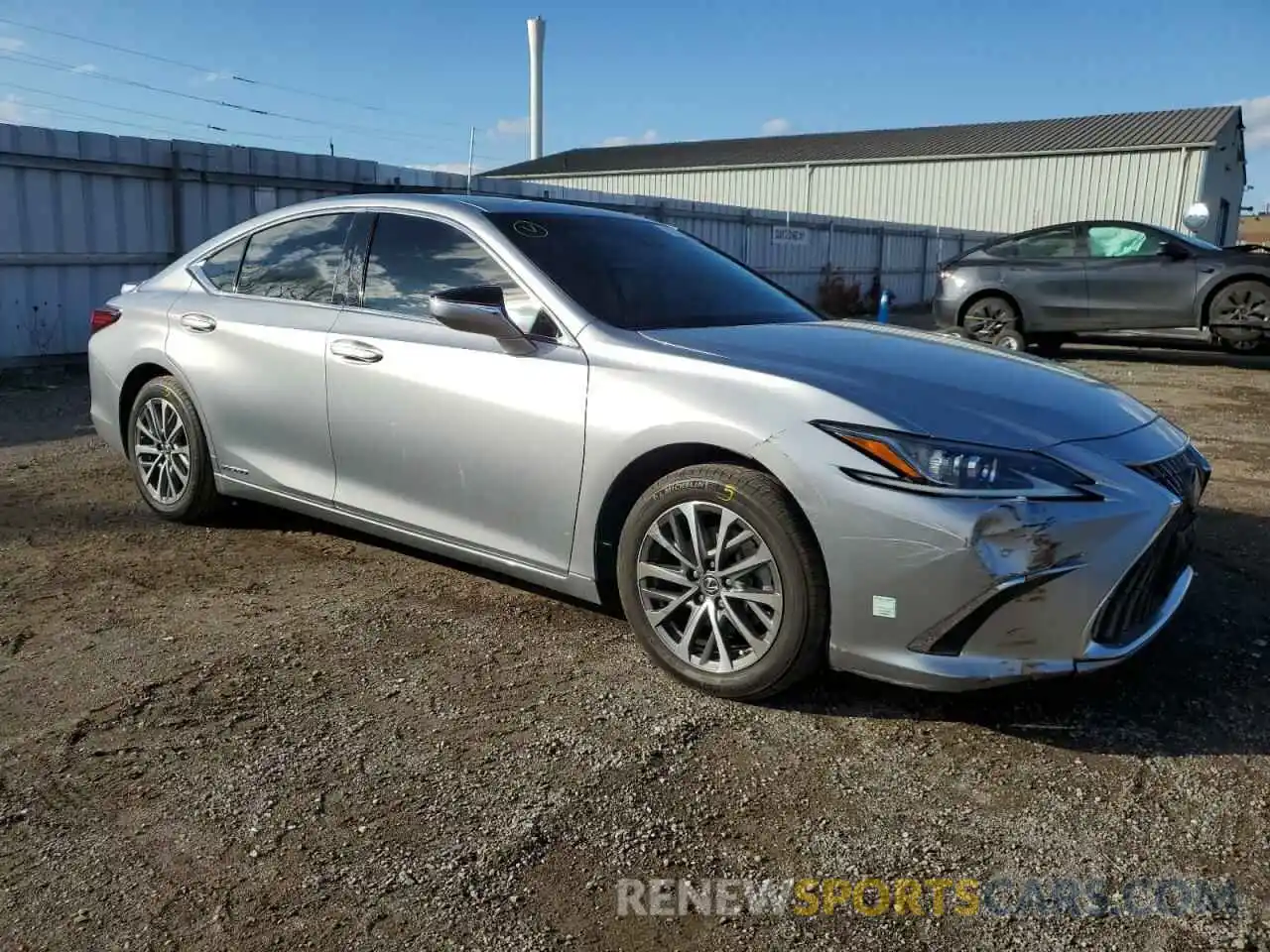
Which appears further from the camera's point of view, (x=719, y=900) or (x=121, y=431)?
(x=121, y=431)

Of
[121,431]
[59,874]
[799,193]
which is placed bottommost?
[59,874]

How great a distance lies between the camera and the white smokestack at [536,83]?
4766 cm

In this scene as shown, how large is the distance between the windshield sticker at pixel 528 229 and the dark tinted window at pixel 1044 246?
966cm

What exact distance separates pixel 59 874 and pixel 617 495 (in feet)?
5.85

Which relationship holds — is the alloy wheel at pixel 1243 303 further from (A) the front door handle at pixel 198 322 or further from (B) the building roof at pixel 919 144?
(B) the building roof at pixel 919 144

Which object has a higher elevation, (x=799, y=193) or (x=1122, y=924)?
(x=799, y=193)

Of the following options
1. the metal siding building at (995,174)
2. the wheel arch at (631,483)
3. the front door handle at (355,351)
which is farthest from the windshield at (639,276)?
the metal siding building at (995,174)

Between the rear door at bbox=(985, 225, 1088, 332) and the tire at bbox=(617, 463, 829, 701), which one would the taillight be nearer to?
the tire at bbox=(617, 463, 829, 701)

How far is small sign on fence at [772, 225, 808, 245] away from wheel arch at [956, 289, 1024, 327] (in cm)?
638

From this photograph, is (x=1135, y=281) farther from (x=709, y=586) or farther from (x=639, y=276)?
(x=709, y=586)

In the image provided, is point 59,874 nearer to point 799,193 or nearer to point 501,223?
point 501,223

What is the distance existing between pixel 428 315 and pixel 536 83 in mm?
48845

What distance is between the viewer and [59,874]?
2293 millimetres

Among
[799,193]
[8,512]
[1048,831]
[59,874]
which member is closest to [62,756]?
[59,874]
